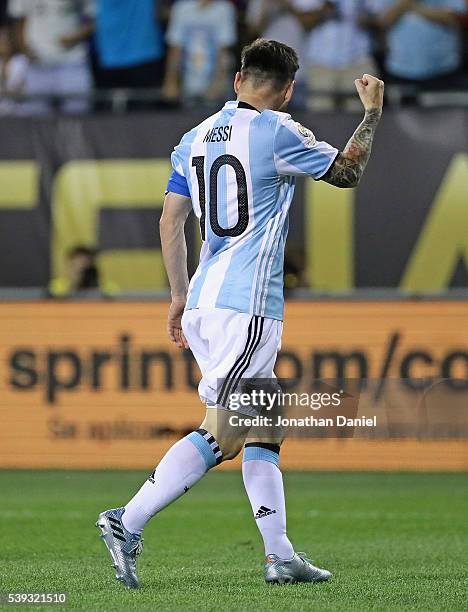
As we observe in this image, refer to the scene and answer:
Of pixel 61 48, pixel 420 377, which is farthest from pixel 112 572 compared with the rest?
pixel 61 48

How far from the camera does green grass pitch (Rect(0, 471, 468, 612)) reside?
Result: 533 cm

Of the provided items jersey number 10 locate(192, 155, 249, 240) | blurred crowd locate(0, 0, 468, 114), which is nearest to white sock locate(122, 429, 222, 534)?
jersey number 10 locate(192, 155, 249, 240)

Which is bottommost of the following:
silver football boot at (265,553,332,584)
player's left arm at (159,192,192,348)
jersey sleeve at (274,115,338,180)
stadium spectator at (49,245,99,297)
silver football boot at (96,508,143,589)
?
stadium spectator at (49,245,99,297)

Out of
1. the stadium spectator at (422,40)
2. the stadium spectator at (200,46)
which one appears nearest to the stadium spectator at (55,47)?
the stadium spectator at (200,46)

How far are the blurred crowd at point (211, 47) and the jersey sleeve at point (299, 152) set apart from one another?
792 cm

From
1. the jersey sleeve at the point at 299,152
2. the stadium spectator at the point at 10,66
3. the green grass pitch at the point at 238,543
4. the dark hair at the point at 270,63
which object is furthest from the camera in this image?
the stadium spectator at the point at 10,66

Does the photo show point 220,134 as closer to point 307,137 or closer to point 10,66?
point 307,137

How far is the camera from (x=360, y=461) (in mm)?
12172

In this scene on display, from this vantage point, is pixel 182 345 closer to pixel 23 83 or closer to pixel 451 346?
pixel 451 346

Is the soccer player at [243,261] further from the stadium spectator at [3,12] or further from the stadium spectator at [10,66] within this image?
the stadium spectator at [3,12]

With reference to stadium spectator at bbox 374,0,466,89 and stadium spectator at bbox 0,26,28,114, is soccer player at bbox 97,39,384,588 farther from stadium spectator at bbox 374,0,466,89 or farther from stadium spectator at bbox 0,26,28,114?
stadium spectator at bbox 0,26,28,114

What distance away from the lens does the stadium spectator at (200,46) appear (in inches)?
541

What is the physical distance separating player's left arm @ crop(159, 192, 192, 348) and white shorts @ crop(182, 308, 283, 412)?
25cm

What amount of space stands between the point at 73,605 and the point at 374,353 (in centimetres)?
755
